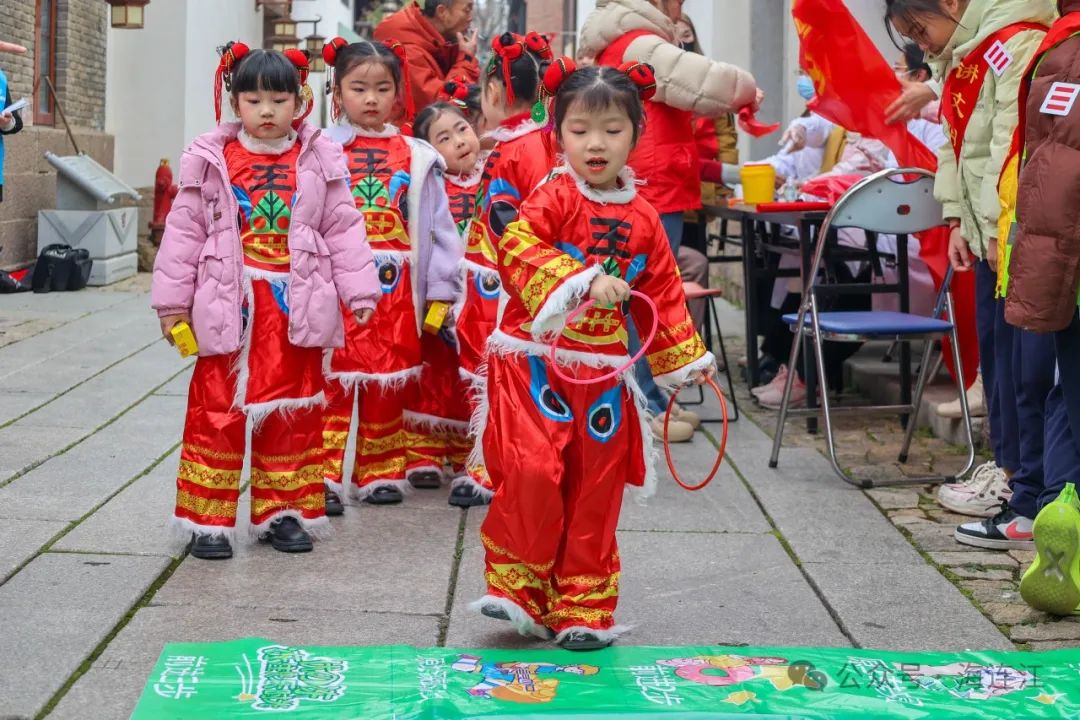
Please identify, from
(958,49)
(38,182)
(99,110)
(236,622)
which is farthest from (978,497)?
(99,110)

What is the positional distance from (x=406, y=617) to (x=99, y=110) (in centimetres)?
1294

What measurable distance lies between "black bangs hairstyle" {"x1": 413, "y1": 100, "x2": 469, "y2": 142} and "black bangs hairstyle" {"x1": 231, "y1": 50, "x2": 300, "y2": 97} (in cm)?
121

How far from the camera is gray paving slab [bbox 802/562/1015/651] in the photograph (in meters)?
3.86

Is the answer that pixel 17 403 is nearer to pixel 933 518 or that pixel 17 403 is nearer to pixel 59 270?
pixel 933 518

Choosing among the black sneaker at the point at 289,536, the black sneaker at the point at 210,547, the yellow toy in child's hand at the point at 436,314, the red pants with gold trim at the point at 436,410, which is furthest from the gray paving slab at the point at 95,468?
the yellow toy in child's hand at the point at 436,314

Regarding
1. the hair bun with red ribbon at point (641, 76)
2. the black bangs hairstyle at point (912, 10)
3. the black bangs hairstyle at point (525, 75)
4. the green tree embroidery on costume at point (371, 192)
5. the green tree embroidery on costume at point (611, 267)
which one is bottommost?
the green tree embroidery on costume at point (611, 267)

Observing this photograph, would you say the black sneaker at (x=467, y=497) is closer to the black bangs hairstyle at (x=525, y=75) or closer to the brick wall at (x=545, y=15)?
the black bangs hairstyle at (x=525, y=75)

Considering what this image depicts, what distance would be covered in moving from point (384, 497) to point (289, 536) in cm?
72

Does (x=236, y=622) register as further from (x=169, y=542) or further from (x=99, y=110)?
(x=99, y=110)

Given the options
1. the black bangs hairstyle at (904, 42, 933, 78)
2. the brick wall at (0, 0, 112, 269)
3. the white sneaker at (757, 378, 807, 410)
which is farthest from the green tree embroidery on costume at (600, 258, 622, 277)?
the brick wall at (0, 0, 112, 269)

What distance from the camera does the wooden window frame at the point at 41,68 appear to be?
44.7 feet

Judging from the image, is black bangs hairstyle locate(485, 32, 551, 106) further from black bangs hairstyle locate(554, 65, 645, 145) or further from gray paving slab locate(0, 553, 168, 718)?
gray paving slab locate(0, 553, 168, 718)

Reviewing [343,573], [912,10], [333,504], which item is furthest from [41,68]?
[343,573]

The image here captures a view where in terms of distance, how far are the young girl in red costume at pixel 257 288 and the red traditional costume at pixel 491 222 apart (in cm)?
54
